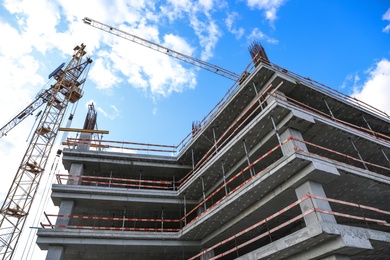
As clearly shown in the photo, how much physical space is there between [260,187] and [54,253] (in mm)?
12176

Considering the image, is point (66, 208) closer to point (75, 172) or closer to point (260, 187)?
point (75, 172)

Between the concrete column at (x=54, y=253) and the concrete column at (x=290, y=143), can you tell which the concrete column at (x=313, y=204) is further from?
the concrete column at (x=54, y=253)

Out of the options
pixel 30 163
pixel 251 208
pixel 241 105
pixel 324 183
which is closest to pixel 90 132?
pixel 30 163

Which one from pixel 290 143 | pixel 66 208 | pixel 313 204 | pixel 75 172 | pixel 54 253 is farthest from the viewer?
pixel 75 172

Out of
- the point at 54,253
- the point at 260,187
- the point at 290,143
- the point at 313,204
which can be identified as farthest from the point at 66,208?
the point at 313,204

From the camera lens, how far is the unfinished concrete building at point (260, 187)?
9.82 meters

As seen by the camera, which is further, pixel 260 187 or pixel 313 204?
pixel 260 187

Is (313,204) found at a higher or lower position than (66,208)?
lower

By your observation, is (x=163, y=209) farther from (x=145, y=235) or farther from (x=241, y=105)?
(x=241, y=105)

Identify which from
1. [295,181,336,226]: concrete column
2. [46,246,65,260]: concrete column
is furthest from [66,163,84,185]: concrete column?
[295,181,336,226]: concrete column

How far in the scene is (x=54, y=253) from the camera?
14.8 meters

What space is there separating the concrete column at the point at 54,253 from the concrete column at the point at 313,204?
13.3m

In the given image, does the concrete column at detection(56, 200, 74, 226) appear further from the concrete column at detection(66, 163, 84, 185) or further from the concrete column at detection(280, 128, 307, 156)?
the concrete column at detection(280, 128, 307, 156)

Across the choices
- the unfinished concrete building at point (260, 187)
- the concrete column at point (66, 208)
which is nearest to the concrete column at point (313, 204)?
the unfinished concrete building at point (260, 187)
